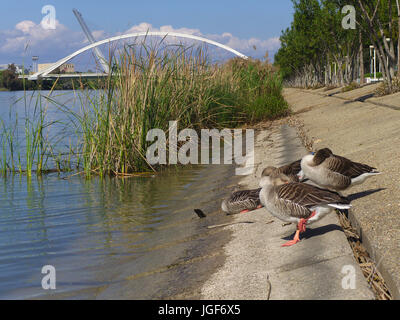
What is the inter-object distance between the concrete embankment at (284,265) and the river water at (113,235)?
0.68 ft

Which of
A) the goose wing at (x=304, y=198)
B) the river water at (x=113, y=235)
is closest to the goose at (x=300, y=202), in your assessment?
the goose wing at (x=304, y=198)

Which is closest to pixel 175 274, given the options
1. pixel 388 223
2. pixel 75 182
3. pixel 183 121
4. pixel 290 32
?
pixel 388 223

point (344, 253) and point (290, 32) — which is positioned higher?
point (290, 32)

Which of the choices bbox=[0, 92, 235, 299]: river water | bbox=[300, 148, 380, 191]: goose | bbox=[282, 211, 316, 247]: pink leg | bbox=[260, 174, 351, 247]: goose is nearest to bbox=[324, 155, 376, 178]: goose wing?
bbox=[300, 148, 380, 191]: goose

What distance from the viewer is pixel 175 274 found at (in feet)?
15.6

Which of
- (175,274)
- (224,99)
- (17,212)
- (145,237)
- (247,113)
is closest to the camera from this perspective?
(175,274)

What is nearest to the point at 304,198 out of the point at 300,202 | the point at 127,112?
the point at 300,202

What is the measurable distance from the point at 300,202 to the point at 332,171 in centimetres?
129

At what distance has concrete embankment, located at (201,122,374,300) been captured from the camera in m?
3.73

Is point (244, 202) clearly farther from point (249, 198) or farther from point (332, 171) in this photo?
point (332, 171)

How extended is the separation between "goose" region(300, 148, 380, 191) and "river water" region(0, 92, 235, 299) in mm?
1241

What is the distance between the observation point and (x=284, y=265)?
4375 mm
